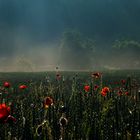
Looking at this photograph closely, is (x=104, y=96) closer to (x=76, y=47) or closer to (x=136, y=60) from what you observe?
(x=136, y=60)

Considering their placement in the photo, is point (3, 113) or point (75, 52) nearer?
point (3, 113)

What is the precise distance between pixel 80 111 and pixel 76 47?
117425 mm

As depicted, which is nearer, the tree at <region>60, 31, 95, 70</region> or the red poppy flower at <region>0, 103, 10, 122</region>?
the red poppy flower at <region>0, 103, 10, 122</region>

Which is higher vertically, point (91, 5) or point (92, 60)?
point (91, 5)

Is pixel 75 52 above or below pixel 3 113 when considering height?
above

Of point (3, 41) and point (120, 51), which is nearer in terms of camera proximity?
point (120, 51)

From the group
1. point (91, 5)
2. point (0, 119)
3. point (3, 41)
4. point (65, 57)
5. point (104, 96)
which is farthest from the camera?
point (91, 5)

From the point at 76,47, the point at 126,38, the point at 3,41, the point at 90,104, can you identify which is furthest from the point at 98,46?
the point at 90,104

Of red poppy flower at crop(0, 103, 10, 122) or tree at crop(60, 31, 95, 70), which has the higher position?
tree at crop(60, 31, 95, 70)

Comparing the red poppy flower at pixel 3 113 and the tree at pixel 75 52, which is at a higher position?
the tree at pixel 75 52

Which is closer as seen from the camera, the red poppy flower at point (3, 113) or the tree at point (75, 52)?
the red poppy flower at point (3, 113)

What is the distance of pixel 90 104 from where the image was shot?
9758mm

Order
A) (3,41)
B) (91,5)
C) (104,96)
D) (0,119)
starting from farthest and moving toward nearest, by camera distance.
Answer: (91,5) → (3,41) → (104,96) → (0,119)

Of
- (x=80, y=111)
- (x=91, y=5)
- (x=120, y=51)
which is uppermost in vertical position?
(x=91, y=5)
